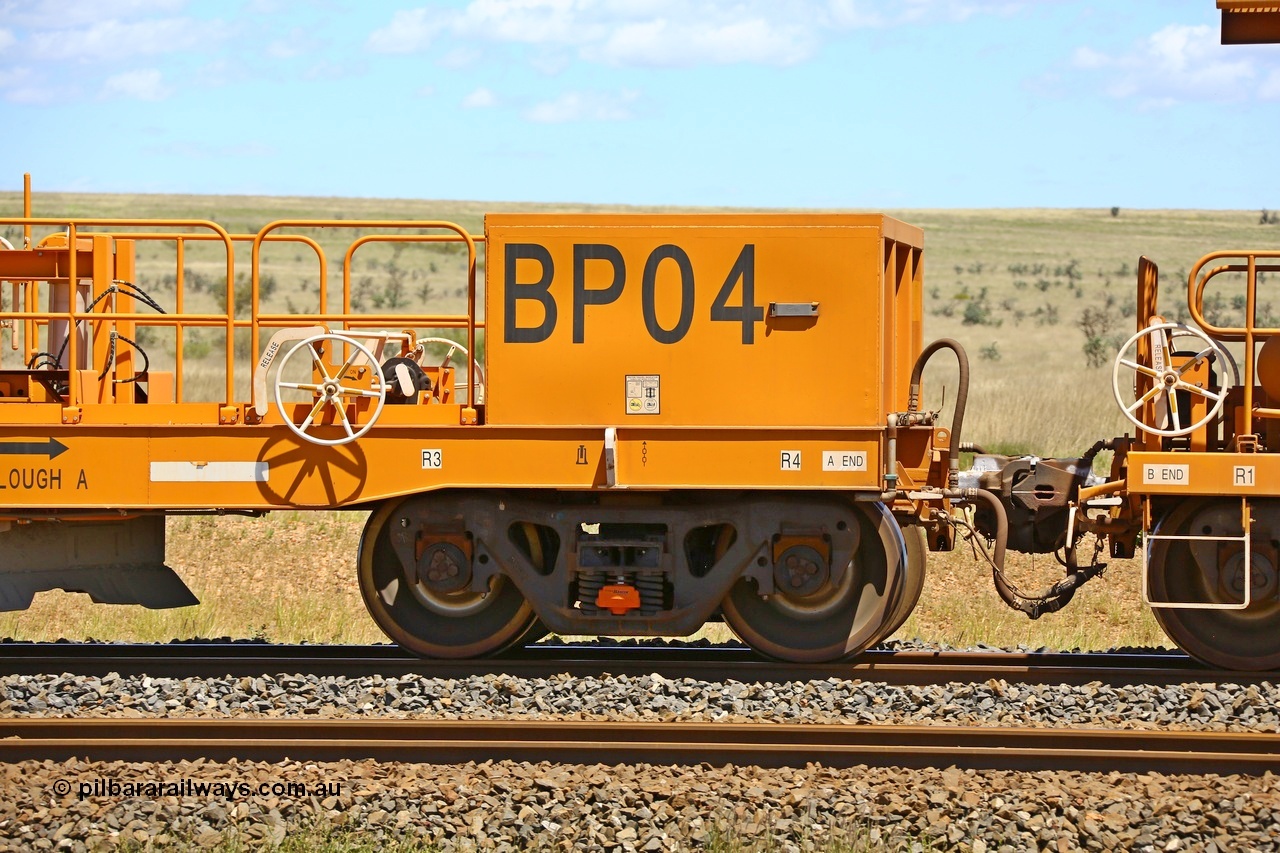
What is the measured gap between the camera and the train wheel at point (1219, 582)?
28.5ft

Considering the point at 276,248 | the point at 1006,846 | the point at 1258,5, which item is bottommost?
the point at 1006,846

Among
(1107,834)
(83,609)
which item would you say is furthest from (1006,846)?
(83,609)

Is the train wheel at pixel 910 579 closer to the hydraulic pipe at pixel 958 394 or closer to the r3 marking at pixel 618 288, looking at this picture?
the hydraulic pipe at pixel 958 394

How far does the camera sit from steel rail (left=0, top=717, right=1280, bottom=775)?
7250mm

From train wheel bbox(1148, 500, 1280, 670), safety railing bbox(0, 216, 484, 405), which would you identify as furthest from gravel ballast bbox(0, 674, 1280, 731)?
safety railing bbox(0, 216, 484, 405)

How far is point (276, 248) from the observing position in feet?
233

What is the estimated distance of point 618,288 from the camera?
28.7 ft

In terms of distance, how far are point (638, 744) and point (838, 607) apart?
7.26 ft

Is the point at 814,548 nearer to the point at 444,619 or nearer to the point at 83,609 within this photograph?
the point at 444,619

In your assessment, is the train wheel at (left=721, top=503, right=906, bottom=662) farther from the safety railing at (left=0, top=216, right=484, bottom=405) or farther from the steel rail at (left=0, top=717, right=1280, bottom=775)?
the safety railing at (left=0, top=216, right=484, bottom=405)

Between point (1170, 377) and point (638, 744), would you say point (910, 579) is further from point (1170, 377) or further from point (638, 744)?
point (638, 744)

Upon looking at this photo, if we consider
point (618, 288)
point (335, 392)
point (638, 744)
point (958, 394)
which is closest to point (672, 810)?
point (638, 744)

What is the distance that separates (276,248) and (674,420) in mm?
65287

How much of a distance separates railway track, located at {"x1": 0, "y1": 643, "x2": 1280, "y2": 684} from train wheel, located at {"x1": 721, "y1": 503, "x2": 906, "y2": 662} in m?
0.13
